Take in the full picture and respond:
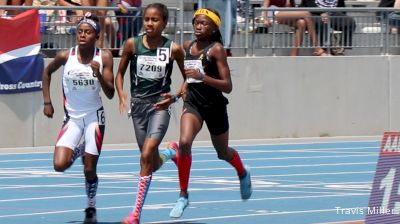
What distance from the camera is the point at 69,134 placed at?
38.7ft

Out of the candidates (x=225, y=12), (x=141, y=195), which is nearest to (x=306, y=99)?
(x=225, y=12)

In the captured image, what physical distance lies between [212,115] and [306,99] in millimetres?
10417

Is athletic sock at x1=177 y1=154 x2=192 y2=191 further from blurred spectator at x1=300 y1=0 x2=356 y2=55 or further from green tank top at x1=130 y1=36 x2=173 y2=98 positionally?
blurred spectator at x1=300 y1=0 x2=356 y2=55

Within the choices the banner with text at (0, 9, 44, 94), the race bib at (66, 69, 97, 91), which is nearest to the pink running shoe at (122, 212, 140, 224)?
the race bib at (66, 69, 97, 91)

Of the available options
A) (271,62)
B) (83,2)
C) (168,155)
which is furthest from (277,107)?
(168,155)

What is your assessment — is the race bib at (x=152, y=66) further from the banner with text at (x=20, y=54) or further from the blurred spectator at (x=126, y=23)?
the blurred spectator at (x=126, y=23)

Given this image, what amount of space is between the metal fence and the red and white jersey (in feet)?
25.6

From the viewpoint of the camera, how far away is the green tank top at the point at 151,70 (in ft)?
38.5

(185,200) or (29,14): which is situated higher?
(29,14)

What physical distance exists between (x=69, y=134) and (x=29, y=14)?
8.27 meters

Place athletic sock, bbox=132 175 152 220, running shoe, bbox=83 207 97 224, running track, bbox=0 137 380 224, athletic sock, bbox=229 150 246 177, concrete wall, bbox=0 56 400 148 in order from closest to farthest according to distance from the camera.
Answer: athletic sock, bbox=132 175 152 220 → running shoe, bbox=83 207 97 224 → running track, bbox=0 137 380 224 → athletic sock, bbox=229 150 246 177 → concrete wall, bbox=0 56 400 148

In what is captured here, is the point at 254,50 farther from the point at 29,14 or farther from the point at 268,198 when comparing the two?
the point at 268,198

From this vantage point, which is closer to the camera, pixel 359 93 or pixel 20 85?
pixel 20 85

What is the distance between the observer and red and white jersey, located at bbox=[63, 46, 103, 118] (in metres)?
11.8
